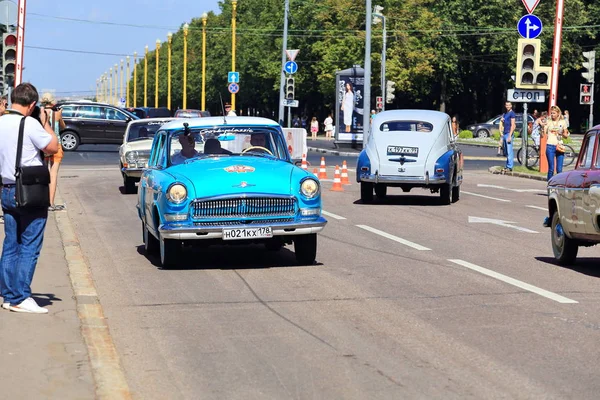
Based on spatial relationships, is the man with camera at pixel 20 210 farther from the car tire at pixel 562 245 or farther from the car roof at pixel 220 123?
the car tire at pixel 562 245

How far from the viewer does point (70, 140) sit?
50188 millimetres

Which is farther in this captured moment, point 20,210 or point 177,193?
point 177,193

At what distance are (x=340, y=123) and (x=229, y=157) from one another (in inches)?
1550

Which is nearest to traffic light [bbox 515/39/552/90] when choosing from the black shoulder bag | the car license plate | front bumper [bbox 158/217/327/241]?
the car license plate

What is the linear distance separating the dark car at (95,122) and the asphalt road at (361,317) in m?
32.3

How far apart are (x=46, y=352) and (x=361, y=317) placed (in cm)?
276

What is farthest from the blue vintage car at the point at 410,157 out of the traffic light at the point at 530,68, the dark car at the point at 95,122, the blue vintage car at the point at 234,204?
the dark car at the point at 95,122

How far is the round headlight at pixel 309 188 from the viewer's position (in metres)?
13.0

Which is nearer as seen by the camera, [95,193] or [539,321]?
[539,321]

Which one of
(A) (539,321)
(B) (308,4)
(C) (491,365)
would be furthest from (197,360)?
(B) (308,4)

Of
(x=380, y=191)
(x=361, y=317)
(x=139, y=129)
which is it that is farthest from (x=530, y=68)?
(x=361, y=317)

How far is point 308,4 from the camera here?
93.9 metres

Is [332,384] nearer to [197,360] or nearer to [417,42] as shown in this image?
[197,360]

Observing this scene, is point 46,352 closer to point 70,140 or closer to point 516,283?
point 516,283
